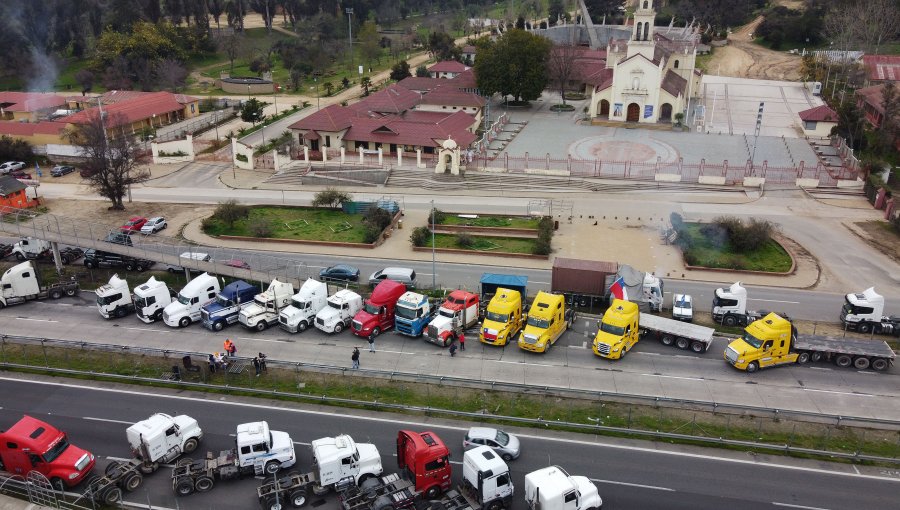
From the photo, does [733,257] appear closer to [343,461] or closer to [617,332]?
[617,332]

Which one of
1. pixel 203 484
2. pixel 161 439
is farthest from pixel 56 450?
pixel 203 484

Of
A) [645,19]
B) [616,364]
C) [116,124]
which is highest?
[645,19]

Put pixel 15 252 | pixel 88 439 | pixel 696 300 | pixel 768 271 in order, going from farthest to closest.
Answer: pixel 15 252, pixel 768 271, pixel 696 300, pixel 88 439

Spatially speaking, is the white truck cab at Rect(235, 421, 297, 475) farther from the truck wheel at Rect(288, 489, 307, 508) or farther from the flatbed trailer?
the flatbed trailer

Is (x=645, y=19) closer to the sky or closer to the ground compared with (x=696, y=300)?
closer to the sky

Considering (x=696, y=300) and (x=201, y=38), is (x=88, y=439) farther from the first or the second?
(x=201, y=38)

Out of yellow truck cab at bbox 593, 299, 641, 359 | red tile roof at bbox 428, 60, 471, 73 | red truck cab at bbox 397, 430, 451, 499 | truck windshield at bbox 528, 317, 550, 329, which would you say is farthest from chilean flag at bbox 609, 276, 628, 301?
red tile roof at bbox 428, 60, 471, 73

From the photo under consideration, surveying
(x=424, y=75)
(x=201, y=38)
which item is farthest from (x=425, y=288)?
(x=201, y=38)
